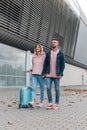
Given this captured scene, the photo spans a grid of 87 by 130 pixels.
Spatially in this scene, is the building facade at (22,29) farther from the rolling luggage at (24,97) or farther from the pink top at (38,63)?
the rolling luggage at (24,97)

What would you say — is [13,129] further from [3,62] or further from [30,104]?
[3,62]

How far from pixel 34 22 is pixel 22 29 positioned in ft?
10.5

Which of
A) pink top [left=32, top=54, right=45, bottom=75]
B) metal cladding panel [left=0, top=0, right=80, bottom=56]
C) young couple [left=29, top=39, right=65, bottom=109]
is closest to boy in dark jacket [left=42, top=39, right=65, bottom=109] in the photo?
young couple [left=29, top=39, right=65, bottom=109]

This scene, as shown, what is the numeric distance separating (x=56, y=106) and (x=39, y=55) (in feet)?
5.07

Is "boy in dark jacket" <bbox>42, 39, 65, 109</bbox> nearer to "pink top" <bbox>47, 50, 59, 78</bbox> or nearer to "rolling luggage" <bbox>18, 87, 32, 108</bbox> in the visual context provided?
"pink top" <bbox>47, 50, 59, 78</bbox>

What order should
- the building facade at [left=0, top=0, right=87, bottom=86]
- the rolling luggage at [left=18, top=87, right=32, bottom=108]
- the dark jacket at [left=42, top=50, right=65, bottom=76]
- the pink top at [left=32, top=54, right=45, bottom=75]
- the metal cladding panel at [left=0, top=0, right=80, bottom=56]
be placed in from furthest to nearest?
the building facade at [left=0, top=0, right=87, bottom=86], the metal cladding panel at [left=0, top=0, right=80, bottom=56], the pink top at [left=32, top=54, right=45, bottom=75], the rolling luggage at [left=18, top=87, right=32, bottom=108], the dark jacket at [left=42, top=50, right=65, bottom=76]

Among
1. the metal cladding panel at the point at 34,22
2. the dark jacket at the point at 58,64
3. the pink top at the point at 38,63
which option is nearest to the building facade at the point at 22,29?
the metal cladding panel at the point at 34,22

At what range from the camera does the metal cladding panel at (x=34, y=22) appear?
92.1 ft

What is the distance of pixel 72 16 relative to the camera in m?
48.4

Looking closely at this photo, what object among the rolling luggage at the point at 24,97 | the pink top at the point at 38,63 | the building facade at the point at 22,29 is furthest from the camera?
the building facade at the point at 22,29

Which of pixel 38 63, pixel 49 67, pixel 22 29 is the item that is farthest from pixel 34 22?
pixel 49 67

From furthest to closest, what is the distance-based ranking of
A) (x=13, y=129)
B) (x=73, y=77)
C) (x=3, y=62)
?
(x=73, y=77)
(x=3, y=62)
(x=13, y=129)

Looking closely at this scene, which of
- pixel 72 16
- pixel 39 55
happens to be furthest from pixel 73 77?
pixel 39 55

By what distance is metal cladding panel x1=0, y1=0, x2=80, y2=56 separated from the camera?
92.1 ft
